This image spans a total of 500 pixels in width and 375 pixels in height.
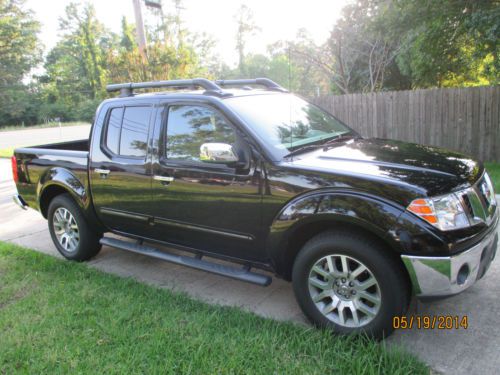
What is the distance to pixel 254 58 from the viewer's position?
6141cm

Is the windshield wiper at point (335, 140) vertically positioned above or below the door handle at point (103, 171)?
above

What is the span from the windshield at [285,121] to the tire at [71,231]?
2.35 meters

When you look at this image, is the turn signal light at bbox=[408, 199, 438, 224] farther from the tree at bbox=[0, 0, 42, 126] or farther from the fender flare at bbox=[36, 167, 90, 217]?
the tree at bbox=[0, 0, 42, 126]

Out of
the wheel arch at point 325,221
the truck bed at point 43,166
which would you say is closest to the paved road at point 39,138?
the truck bed at point 43,166

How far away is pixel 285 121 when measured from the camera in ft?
12.3

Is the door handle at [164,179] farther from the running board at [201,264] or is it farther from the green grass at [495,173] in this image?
the green grass at [495,173]

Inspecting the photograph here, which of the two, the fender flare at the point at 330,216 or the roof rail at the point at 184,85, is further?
the roof rail at the point at 184,85

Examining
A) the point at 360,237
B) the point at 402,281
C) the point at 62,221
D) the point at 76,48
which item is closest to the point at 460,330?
the point at 402,281

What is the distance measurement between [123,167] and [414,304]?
2904mm

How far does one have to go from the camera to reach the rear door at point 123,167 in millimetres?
4000

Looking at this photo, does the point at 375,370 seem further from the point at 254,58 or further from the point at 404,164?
the point at 254,58

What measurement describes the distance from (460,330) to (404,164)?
1.28m

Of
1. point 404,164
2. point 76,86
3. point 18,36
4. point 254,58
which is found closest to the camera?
point 404,164

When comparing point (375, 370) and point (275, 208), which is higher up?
point (275, 208)
